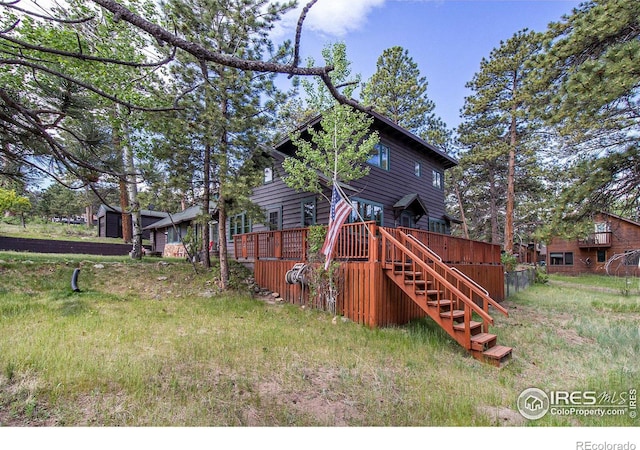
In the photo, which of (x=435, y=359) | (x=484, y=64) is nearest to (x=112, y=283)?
(x=435, y=359)

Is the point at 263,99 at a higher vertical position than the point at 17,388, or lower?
higher

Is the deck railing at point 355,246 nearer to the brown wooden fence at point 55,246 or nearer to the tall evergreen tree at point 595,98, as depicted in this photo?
the tall evergreen tree at point 595,98

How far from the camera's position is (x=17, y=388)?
9.99 feet

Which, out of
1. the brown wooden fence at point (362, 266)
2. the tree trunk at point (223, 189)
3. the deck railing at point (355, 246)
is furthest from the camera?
the tree trunk at point (223, 189)

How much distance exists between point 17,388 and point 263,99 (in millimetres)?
8263

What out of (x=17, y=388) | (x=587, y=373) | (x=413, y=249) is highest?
(x=413, y=249)

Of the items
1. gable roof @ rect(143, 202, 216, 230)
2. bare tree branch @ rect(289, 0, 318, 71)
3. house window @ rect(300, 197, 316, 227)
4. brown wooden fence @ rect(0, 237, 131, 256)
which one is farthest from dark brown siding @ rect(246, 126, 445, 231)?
brown wooden fence @ rect(0, 237, 131, 256)

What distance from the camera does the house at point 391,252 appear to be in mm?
5402

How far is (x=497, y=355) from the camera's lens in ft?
14.5

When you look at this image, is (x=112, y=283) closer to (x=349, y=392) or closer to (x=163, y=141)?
(x=163, y=141)

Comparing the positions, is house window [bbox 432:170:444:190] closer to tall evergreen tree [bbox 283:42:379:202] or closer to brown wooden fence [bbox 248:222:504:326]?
brown wooden fence [bbox 248:222:504:326]

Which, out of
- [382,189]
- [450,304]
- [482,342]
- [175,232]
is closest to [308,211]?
[382,189]

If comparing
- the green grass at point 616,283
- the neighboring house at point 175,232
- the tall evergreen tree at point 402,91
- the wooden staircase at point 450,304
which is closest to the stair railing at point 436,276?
the wooden staircase at point 450,304

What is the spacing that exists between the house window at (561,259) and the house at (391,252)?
63.6 feet
